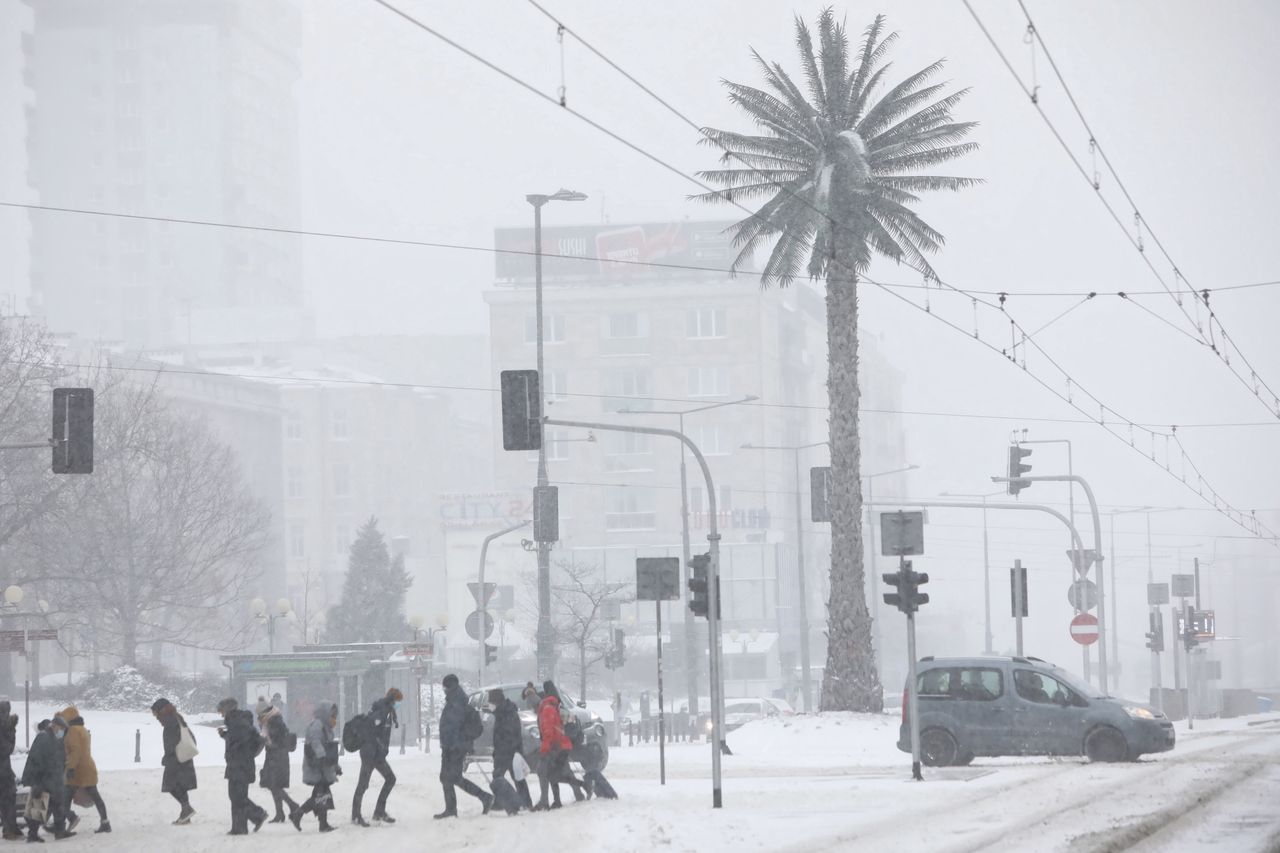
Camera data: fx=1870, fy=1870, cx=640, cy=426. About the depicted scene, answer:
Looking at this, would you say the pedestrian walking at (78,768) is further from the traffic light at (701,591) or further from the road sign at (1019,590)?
the road sign at (1019,590)

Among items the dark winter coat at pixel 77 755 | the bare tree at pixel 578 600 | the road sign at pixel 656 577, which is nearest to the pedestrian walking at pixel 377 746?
the dark winter coat at pixel 77 755

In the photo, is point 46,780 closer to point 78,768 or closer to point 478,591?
point 78,768

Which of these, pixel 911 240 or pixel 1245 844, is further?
pixel 911 240

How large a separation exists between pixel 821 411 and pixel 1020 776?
401 ft

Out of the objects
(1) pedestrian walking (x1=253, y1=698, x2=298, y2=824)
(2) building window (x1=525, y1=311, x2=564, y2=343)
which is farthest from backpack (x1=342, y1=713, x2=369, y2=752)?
(2) building window (x1=525, y1=311, x2=564, y2=343)

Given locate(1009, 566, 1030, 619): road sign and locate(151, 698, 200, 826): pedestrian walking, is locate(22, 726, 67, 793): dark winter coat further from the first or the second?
locate(1009, 566, 1030, 619): road sign

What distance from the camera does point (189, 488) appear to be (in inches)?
2702

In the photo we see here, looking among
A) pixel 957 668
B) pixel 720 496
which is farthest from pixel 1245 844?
pixel 720 496

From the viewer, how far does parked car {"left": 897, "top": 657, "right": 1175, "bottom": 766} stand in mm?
28891

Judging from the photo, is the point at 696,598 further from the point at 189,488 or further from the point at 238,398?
the point at 238,398

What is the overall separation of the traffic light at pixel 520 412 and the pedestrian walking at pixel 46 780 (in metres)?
9.03

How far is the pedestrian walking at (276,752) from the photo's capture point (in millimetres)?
21875

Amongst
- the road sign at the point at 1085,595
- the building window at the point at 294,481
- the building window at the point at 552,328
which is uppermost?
the building window at the point at 552,328

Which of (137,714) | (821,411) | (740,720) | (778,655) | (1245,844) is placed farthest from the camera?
(821,411)
